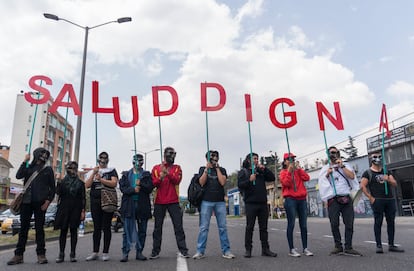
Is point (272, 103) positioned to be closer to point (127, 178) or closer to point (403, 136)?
point (127, 178)

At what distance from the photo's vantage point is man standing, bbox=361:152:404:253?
664 cm

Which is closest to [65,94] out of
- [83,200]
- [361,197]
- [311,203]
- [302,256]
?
[83,200]

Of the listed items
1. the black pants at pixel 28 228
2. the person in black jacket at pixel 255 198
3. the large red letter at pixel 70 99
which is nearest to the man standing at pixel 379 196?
the person in black jacket at pixel 255 198

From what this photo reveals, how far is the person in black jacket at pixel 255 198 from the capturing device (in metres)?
6.29

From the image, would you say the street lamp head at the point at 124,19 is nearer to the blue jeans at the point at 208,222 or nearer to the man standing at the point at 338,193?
the blue jeans at the point at 208,222

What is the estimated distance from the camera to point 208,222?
643cm

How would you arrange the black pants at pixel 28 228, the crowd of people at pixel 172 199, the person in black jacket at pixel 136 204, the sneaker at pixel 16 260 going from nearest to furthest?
the sneaker at pixel 16 260 → the black pants at pixel 28 228 → the crowd of people at pixel 172 199 → the person in black jacket at pixel 136 204

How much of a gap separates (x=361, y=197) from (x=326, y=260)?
97.7 ft

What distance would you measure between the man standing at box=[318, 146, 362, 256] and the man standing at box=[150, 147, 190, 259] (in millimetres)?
2580

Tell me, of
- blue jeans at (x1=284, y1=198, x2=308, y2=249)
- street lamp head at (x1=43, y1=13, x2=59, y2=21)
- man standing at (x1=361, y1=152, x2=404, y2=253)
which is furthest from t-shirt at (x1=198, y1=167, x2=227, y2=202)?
street lamp head at (x1=43, y1=13, x2=59, y2=21)

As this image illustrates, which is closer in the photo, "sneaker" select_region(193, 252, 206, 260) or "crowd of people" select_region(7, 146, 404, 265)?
"sneaker" select_region(193, 252, 206, 260)

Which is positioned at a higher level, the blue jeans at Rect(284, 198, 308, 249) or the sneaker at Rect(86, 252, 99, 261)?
the blue jeans at Rect(284, 198, 308, 249)

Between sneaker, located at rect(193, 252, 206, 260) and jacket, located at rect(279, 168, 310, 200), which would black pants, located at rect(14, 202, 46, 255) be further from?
jacket, located at rect(279, 168, 310, 200)

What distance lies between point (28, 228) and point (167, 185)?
7.87 feet
